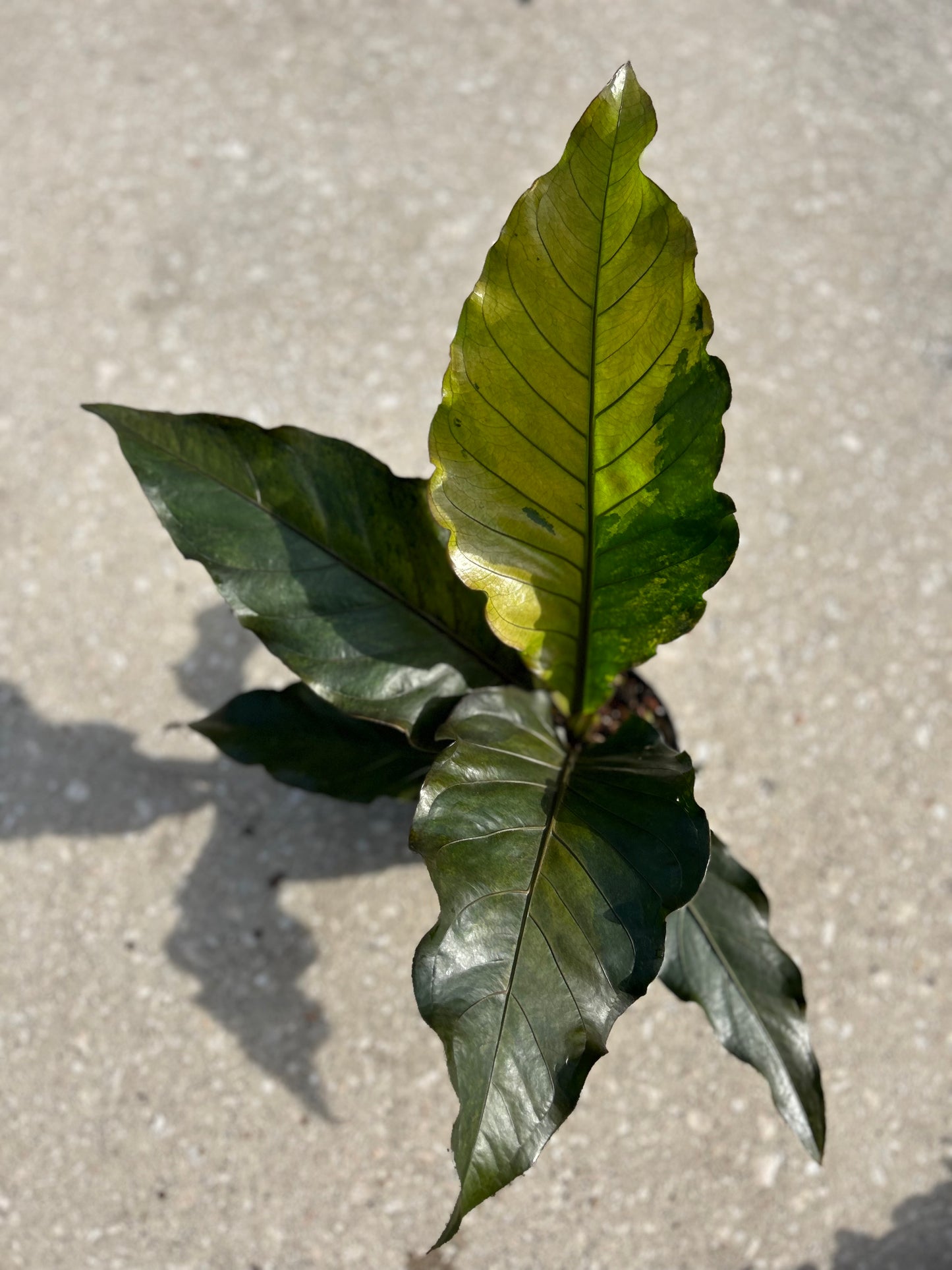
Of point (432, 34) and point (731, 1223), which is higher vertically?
point (432, 34)

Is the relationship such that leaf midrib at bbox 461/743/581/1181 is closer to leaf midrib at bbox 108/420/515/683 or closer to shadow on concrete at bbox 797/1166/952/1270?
leaf midrib at bbox 108/420/515/683

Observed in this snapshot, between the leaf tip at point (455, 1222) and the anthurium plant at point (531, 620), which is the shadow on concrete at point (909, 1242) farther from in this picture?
the leaf tip at point (455, 1222)

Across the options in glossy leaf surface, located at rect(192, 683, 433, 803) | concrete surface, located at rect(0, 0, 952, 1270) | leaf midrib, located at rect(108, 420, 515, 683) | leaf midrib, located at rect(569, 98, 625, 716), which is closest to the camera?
leaf midrib, located at rect(569, 98, 625, 716)

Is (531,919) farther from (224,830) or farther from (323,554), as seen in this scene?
(224,830)

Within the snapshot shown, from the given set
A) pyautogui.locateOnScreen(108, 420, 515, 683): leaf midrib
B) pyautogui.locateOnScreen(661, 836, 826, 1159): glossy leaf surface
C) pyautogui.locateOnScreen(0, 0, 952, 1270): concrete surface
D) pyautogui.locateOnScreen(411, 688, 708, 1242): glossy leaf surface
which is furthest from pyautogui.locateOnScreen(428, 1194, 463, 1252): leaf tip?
pyautogui.locateOnScreen(0, 0, 952, 1270): concrete surface

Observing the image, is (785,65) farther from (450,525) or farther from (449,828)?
(449,828)

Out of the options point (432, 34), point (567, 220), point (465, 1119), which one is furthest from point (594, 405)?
point (432, 34)
